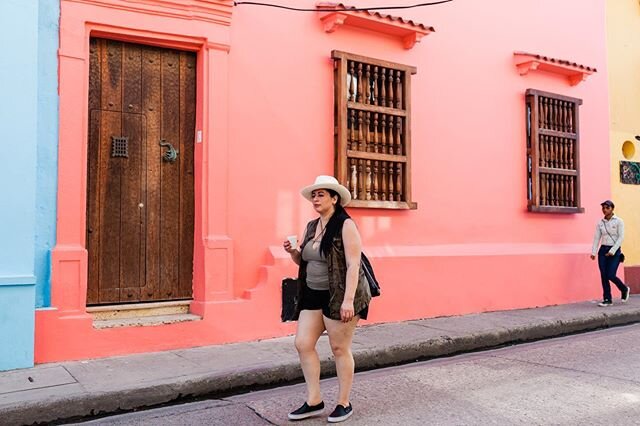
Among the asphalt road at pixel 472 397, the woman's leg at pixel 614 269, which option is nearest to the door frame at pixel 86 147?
the asphalt road at pixel 472 397

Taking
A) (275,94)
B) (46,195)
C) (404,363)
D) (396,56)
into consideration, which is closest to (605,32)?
(396,56)

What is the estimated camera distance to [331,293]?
4.08 meters

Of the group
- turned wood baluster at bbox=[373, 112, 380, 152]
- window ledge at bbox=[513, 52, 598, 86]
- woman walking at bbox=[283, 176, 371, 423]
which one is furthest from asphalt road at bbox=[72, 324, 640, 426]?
window ledge at bbox=[513, 52, 598, 86]

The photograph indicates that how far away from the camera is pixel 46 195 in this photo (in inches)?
222

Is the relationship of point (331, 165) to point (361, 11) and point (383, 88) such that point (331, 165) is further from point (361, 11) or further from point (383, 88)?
point (361, 11)

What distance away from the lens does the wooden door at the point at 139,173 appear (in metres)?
6.04

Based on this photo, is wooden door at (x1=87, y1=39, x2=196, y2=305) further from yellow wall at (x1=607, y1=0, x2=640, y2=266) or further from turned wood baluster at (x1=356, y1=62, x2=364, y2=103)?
yellow wall at (x1=607, y1=0, x2=640, y2=266)

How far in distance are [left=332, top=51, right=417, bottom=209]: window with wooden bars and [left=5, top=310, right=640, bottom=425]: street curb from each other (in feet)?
6.28

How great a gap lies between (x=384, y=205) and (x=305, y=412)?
12.6 feet

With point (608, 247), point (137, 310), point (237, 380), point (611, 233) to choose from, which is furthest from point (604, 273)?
point (137, 310)

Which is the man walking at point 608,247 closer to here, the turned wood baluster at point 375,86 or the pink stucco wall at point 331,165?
the pink stucco wall at point 331,165

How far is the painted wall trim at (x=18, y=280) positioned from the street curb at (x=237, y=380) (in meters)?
1.28

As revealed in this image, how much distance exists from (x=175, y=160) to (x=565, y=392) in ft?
14.0

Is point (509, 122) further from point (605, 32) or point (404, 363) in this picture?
point (404, 363)
